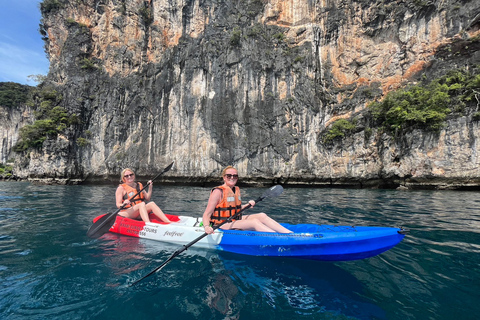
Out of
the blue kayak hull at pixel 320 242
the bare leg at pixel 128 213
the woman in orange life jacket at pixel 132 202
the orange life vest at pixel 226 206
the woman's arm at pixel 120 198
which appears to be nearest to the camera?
the blue kayak hull at pixel 320 242

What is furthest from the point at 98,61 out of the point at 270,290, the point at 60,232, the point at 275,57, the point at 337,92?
the point at 270,290

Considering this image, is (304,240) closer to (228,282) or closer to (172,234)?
(228,282)

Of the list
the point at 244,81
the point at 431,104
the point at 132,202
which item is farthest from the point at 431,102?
the point at 132,202

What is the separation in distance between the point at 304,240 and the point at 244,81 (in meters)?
23.6

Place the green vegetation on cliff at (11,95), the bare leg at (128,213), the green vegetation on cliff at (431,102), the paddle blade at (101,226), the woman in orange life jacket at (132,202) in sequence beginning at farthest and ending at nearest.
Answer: the green vegetation on cliff at (11,95), the green vegetation on cliff at (431,102), the bare leg at (128,213), the woman in orange life jacket at (132,202), the paddle blade at (101,226)

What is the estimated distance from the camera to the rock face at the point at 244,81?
Result: 21.4m

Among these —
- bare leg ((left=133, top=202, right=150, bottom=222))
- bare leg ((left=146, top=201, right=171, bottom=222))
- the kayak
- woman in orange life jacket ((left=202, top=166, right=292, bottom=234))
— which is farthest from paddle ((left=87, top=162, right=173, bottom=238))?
woman in orange life jacket ((left=202, top=166, right=292, bottom=234))

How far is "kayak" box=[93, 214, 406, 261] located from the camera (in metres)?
3.29

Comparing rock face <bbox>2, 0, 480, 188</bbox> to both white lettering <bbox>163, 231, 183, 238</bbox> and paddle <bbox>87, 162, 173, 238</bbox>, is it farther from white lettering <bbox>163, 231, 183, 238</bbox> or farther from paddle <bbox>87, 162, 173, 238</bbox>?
white lettering <bbox>163, 231, 183, 238</bbox>

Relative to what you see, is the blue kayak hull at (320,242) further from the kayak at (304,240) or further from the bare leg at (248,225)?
the bare leg at (248,225)

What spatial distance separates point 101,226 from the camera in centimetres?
532

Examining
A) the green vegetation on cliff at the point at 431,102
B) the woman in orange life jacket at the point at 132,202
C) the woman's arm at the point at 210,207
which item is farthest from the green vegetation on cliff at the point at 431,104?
the woman in orange life jacket at the point at 132,202

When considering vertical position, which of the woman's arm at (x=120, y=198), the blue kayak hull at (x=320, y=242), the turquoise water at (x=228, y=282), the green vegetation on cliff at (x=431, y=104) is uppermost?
the green vegetation on cliff at (x=431, y=104)

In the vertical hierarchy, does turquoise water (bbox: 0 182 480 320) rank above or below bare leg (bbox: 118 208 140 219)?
below
